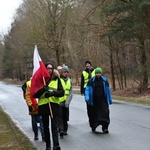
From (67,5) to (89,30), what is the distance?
1477 centimetres

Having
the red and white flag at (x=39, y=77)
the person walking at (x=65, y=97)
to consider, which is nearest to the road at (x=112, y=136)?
the person walking at (x=65, y=97)

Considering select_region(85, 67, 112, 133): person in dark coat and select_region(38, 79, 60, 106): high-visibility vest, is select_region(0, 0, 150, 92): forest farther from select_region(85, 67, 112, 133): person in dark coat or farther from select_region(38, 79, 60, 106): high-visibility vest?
select_region(38, 79, 60, 106): high-visibility vest

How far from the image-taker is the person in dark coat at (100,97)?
33.1 feet

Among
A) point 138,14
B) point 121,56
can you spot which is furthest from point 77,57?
point 138,14

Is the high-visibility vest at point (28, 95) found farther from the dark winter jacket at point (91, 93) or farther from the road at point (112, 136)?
the dark winter jacket at point (91, 93)

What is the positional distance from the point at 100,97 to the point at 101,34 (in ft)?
56.5

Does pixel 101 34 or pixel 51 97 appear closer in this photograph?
pixel 51 97

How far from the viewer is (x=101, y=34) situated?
88.3 feet

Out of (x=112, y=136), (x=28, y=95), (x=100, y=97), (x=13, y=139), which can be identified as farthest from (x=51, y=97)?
(x=13, y=139)

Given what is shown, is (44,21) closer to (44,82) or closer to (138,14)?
(138,14)

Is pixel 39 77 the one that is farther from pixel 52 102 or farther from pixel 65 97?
pixel 65 97

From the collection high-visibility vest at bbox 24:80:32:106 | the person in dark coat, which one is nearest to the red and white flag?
high-visibility vest at bbox 24:80:32:106

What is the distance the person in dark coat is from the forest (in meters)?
4.16

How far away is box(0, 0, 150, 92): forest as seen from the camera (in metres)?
24.5
